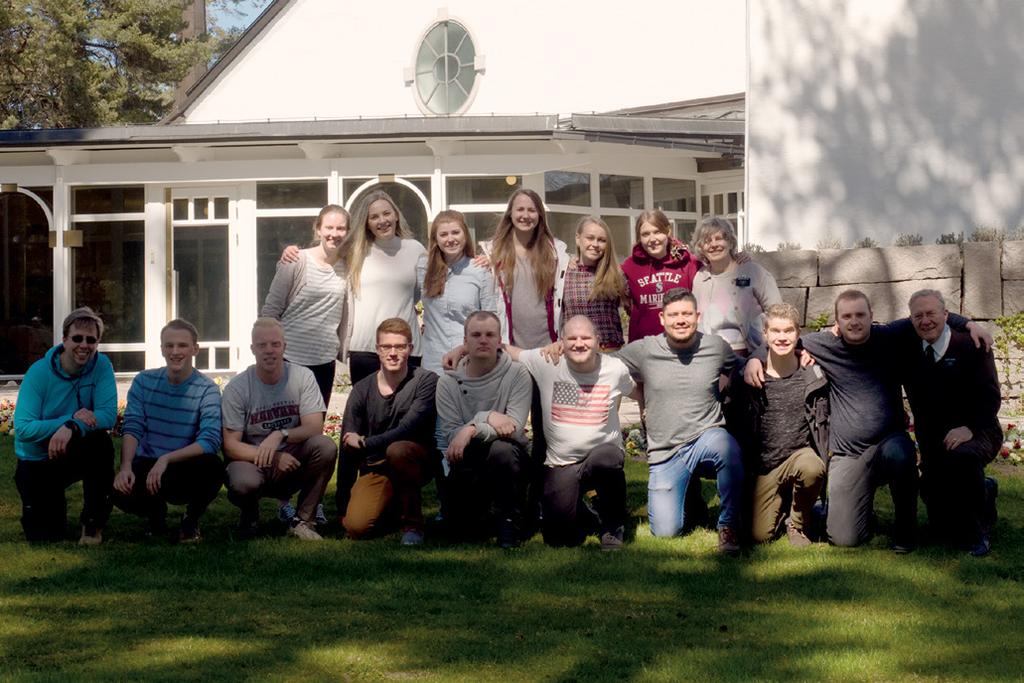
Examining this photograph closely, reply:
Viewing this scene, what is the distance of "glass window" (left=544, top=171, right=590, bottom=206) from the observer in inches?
797

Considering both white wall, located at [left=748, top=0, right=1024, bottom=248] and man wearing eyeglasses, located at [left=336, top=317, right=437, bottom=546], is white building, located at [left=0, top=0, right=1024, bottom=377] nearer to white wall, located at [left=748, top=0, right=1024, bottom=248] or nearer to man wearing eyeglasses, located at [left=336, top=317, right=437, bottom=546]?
white wall, located at [left=748, top=0, right=1024, bottom=248]

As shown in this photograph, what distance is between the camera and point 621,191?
2119 centimetres

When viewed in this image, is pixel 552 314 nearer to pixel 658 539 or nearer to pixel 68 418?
pixel 658 539

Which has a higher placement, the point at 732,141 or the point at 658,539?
the point at 732,141

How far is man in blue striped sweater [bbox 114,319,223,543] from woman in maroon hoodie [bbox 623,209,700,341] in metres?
2.42

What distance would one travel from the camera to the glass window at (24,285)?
21.3 metres

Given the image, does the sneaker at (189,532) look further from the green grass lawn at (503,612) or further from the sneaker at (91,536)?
the sneaker at (91,536)

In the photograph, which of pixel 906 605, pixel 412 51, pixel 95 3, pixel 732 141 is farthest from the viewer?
pixel 95 3

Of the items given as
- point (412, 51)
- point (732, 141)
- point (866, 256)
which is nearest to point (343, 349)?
point (866, 256)

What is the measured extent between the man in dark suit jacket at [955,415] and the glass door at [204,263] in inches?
585

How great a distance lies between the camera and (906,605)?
6.30 meters

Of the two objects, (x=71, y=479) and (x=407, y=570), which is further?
(x=71, y=479)

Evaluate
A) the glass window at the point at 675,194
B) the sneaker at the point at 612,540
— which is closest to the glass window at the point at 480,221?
the glass window at the point at 675,194

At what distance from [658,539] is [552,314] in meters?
1.46
